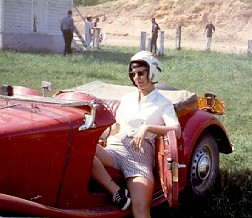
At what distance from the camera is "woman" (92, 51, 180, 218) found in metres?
4.52

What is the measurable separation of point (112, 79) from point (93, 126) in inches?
429

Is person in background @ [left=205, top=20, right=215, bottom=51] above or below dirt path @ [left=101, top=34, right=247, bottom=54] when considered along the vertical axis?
above

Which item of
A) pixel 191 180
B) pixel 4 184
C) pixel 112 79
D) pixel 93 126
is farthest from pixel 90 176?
pixel 112 79

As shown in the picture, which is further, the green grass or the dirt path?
the dirt path

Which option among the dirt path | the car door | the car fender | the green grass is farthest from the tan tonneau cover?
the dirt path

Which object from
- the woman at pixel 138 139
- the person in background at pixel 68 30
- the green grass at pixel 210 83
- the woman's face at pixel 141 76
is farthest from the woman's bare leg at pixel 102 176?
the person in background at pixel 68 30

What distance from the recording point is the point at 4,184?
376 centimetres

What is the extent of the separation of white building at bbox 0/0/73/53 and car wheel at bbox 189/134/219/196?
19569 mm

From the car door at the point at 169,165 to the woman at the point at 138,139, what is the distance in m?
0.09

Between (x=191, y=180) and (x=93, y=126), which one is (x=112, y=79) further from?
(x=93, y=126)

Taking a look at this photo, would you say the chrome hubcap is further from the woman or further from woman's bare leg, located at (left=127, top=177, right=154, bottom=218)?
woman's bare leg, located at (left=127, top=177, right=154, bottom=218)

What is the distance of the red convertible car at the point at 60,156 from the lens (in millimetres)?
3742

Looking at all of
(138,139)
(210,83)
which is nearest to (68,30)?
(210,83)

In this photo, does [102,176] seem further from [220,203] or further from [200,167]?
[220,203]
